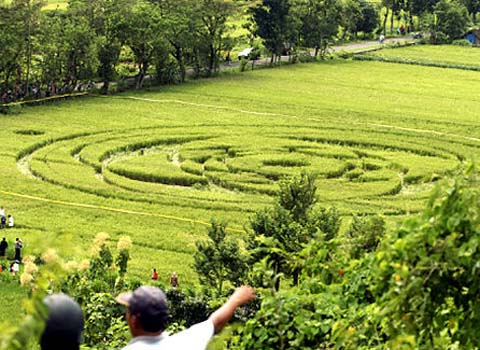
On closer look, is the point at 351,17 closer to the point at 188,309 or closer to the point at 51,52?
the point at 51,52

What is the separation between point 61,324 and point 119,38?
62949mm

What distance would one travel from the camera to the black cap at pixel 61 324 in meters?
6.17

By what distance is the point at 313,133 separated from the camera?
5628cm

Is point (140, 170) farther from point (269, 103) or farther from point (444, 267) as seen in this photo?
point (444, 267)

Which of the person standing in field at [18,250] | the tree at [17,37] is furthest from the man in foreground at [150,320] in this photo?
the tree at [17,37]

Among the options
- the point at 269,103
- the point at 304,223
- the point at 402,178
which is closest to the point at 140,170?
the point at 402,178

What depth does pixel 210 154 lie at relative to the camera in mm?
49469

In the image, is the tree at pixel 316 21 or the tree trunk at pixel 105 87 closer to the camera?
the tree trunk at pixel 105 87

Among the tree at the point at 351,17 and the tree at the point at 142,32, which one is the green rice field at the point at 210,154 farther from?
the tree at the point at 351,17

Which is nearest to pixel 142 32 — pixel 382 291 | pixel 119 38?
pixel 119 38

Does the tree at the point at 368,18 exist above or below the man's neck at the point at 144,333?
below

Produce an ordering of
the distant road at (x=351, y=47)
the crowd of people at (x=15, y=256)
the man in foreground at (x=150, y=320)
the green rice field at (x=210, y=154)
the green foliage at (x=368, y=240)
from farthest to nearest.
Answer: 1. the distant road at (x=351, y=47)
2. the green rice field at (x=210, y=154)
3. the crowd of people at (x=15, y=256)
4. the green foliage at (x=368, y=240)
5. the man in foreground at (x=150, y=320)

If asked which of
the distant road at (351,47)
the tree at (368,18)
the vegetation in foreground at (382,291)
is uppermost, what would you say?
the vegetation in foreground at (382,291)

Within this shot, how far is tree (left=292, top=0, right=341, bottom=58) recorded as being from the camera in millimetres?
90562
